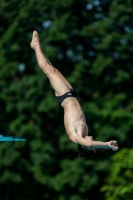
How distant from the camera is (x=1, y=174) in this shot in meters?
19.0

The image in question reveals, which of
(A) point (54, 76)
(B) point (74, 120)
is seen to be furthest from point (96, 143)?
(A) point (54, 76)

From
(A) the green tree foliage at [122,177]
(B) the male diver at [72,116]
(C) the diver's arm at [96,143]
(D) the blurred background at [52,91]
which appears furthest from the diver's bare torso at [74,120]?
(D) the blurred background at [52,91]

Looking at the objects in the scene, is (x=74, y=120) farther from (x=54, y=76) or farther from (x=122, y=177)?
(x=122, y=177)

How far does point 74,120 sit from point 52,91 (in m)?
10.7

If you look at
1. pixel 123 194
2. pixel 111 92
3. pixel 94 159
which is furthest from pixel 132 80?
pixel 123 194

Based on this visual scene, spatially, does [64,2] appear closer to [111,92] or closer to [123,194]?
[111,92]

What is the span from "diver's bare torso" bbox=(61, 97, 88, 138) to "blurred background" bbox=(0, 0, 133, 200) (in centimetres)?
996

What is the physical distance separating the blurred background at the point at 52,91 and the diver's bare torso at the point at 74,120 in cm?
996

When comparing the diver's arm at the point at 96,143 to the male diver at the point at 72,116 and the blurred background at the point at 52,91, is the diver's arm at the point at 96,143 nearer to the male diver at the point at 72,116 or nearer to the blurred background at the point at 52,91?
the male diver at the point at 72,116

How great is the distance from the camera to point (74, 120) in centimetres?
813

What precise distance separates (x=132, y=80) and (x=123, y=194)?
8.95 metres

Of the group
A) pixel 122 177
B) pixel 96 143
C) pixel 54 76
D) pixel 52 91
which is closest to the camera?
pixel 96 143

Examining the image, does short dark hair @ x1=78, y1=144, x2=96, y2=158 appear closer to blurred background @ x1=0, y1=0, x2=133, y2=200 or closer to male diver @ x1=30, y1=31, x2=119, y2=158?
male diver @ x1=30, y1=31, x2=119, y2=158

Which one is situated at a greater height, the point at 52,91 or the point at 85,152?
the point at 52,91
